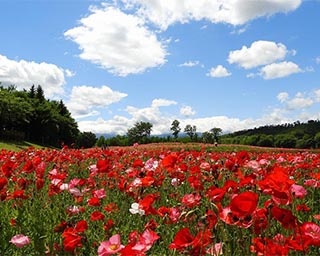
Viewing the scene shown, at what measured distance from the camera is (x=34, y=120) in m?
84.4

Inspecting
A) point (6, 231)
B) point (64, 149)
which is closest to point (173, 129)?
point (64, 149)

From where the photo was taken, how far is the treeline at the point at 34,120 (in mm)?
72500

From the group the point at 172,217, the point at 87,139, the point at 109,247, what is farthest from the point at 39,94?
the point at 109,247

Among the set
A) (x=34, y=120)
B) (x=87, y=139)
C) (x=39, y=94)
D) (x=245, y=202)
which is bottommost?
(x=245, y=202)

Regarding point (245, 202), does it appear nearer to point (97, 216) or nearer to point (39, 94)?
point (97, 216)

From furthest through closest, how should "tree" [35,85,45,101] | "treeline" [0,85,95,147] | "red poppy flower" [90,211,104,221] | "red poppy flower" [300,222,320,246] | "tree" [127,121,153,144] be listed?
1. "tree" [127,121,153,144]
2. "tree" [35,85,45,101]
3. "treeline" [0,85,95,147]
4. "red poppy flower" [90,211,104,221]
5. "red poppy flower" [300,222,320,246]

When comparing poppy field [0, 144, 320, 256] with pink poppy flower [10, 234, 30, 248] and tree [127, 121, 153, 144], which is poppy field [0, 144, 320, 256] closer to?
pink poppy flower [10, 234, 30, 248]

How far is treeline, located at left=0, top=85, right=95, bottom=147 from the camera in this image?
72500mm

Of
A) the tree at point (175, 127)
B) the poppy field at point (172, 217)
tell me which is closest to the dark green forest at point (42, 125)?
the tree at point (175, 127)

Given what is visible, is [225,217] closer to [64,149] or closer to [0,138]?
[64,149]

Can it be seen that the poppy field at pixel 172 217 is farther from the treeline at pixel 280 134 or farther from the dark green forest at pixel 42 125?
the treeline at pixel 280 134

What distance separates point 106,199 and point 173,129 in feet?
354

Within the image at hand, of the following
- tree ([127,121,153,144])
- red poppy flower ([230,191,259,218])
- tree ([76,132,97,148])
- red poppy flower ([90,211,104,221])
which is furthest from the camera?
tree ([127,121,153,144])

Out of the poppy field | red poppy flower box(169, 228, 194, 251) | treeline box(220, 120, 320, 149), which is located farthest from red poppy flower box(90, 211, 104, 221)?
treeline box(220, 120, 320, 149)
